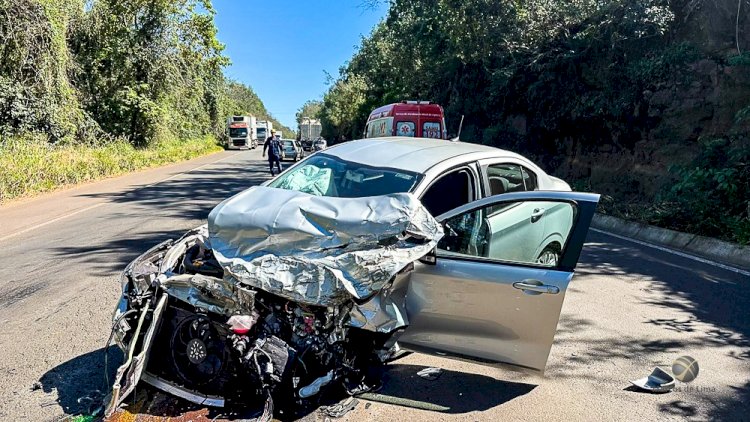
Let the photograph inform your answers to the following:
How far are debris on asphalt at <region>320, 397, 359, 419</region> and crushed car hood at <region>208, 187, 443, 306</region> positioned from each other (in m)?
0.76

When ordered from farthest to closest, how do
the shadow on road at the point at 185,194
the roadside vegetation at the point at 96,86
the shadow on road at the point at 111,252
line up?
1. the roadside vegetation at the point at 96,86
2. the shadow on road at the point at 185,194
3. the shadow on road at the point at 111,252

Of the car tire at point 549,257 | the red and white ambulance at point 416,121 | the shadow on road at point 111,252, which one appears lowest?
the shadow on road at point 111,252

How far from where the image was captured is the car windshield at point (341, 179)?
13.5 ft

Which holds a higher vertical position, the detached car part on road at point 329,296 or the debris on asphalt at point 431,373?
the detached car part on road at point 329,296

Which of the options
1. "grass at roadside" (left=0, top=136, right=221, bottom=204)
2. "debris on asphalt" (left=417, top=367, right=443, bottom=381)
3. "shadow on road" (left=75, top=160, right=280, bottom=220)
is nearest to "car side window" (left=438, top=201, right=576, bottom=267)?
"debris on asphalt" (left=417, top=367, right=443, bottom=381)

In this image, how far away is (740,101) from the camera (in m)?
11.9

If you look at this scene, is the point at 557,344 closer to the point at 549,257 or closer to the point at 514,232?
the point at 549,257

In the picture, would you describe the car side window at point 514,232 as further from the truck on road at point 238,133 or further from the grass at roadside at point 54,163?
the truck on road at point 238,133

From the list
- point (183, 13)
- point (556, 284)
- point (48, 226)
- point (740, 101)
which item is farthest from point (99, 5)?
point (556, 284)

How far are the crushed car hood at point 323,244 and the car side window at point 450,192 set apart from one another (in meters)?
0.60

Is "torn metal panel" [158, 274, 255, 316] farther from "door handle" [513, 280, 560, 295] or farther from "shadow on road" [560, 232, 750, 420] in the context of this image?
"shadow on road" [560, 232, 750, 420]

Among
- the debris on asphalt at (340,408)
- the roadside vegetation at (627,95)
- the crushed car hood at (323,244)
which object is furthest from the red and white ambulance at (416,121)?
the debris on asphalt at (340,408)

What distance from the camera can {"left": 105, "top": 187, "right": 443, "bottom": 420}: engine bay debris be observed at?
325 centimetres

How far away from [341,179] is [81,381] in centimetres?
250
